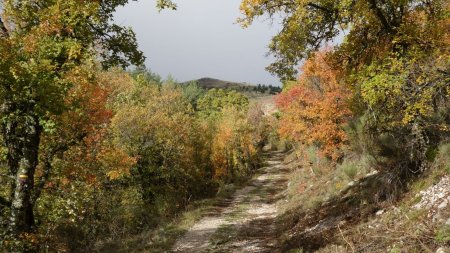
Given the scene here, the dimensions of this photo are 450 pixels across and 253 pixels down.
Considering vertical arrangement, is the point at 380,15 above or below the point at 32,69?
above

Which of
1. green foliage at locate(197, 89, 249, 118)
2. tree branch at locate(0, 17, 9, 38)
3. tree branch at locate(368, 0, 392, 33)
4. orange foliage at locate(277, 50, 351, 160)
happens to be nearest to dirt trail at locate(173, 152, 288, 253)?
orange foliage at locate(277, 50, 351, 160)

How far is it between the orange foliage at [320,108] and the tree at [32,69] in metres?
16.1

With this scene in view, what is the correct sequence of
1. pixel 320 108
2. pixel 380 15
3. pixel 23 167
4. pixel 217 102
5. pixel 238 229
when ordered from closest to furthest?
pixel 23 167 → pixel 380 15 → pixel 238 229 → pixel 320 108 → pixel 217 102

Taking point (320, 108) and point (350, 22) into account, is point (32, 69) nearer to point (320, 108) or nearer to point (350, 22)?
point (350, 22)

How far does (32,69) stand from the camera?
28.8 ft

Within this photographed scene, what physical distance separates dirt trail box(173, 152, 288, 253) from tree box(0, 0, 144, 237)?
7789 millimetres

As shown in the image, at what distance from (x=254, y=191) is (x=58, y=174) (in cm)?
2553

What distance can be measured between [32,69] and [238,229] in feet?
46.0

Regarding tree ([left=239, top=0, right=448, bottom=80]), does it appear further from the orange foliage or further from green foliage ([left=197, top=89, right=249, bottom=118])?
green foliage ([left=197, top=89, right=249, bottom=118])

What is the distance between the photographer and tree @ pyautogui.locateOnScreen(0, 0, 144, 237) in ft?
28.7

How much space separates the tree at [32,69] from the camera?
8.74m

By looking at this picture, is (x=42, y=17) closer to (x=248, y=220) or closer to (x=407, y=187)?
(x=407, y=187)

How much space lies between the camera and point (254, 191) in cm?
4034

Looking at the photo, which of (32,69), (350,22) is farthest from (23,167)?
(350,22)
